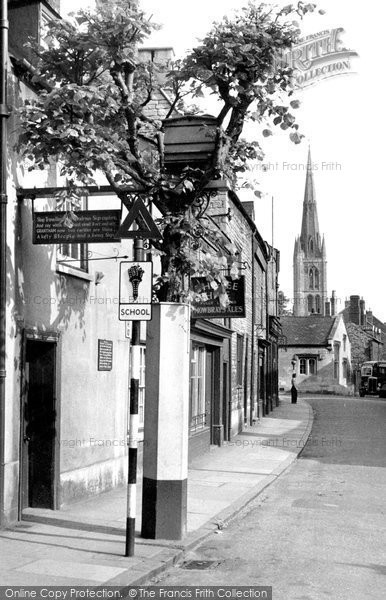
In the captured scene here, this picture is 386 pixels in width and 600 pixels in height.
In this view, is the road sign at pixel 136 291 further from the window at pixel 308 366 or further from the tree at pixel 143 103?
the window at pixel 308 366

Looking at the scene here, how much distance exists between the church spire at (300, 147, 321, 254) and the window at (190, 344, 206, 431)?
398ft

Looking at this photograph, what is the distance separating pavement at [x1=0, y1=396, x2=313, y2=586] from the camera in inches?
269

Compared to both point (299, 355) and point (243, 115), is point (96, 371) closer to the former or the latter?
point (243, 115)

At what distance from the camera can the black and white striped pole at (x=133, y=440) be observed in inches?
297

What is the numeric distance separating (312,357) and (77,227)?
62.8 meters

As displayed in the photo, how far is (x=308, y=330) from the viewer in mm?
72250

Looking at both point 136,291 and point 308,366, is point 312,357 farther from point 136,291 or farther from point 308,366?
point 136,291

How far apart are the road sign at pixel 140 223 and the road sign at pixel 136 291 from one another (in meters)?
0.31

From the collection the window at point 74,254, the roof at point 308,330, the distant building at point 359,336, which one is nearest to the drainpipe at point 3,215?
the window at point 74,254

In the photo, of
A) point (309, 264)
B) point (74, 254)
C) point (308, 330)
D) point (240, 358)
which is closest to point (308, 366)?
point (308, 330)

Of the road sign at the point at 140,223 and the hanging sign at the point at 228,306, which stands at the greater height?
the road sign at the point at 140,223

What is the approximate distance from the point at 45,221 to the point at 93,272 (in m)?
2.27

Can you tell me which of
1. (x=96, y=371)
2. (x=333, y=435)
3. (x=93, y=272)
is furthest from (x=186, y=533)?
(x=333, y=435)

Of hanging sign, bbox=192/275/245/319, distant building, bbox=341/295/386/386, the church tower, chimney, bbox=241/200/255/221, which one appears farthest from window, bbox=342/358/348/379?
hanging sign, bbox=192/275/245/319
